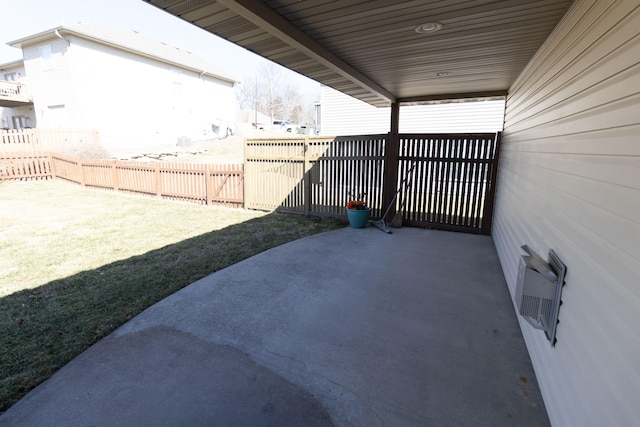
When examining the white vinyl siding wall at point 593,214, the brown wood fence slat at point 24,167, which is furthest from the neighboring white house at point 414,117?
the brown wood fence slat at point 24,167

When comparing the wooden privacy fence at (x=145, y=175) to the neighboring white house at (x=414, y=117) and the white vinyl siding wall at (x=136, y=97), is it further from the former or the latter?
the neighboring white house at (x=414, y=117)

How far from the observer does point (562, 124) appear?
2336mm

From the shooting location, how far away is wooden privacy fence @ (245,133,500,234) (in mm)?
5957

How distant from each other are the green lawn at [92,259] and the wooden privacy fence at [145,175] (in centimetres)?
51

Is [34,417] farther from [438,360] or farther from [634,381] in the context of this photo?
[634,381]

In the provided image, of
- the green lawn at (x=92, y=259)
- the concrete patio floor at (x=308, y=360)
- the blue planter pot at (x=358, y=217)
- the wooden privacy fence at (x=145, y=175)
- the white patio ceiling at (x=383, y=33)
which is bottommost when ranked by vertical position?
the concrete patio floor at (x=308, y=360)

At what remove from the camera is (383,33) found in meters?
3.23

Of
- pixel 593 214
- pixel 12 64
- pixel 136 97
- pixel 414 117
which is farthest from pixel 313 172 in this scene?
pixel 12 64

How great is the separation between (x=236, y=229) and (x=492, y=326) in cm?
465

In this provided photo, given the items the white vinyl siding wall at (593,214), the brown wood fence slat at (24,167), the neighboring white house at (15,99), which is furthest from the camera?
the neighboring white house at (15,99)

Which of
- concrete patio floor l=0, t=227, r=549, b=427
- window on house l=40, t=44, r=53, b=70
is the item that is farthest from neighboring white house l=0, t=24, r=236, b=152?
concrete patio floor l=0, t=227, r=549, b=427

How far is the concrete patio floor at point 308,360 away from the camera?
1.88 meters

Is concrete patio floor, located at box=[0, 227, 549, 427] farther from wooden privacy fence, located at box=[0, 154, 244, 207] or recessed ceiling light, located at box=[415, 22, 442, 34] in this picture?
wooden privacy fence, located at box=[0, 154, 244, 207]

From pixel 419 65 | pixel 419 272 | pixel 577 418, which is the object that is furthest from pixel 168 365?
pixel 419 65
